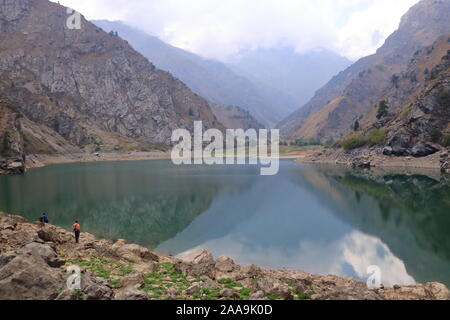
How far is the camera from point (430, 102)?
373ft

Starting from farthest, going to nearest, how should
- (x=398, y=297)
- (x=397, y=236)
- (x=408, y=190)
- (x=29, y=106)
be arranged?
(x=29, y=106) < (x=408, y=190) < (x=397, y=236) < (x=398, y=297)

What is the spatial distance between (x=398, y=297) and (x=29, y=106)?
19555 centimetres

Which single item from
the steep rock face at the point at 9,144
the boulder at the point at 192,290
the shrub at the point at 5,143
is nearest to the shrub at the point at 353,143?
the steep rock face at the point at 9,144

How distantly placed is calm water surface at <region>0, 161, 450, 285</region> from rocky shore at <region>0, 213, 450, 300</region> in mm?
9127

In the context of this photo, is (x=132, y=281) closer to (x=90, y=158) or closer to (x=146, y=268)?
(x=146, y=268)

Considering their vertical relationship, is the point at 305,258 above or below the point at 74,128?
below

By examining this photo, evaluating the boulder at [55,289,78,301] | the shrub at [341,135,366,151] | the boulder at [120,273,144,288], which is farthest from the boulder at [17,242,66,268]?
the shrub at [341,135,366,151]

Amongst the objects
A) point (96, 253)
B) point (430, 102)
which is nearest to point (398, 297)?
point (96, 253)

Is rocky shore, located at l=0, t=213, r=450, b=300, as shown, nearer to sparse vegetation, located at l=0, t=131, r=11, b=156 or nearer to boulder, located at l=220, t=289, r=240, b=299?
boulder, located at l=220, t=289, r=240, b=299

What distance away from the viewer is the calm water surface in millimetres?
32875

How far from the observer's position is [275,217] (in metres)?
50.5

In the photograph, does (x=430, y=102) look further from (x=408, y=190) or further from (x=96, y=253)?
(x=96, y=253)

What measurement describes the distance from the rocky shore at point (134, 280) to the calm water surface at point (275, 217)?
29.9 ft

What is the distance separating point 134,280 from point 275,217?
3478cm
